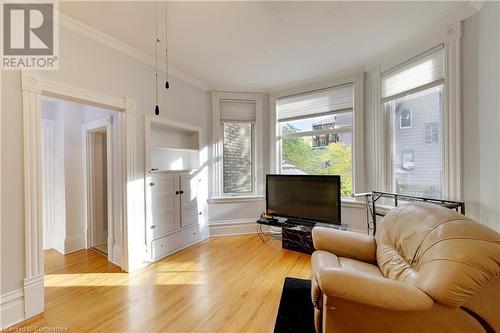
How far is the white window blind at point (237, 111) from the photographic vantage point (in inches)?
153

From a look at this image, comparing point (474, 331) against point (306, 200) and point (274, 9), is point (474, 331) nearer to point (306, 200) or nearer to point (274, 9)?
point (306, 200)

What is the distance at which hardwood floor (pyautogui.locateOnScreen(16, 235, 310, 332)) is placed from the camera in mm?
1709

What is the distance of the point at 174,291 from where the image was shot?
7.06ft

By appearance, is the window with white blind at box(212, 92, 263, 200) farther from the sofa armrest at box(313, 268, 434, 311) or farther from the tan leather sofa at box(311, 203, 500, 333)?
the sofa armrest at box(313, 268, 434, 311)

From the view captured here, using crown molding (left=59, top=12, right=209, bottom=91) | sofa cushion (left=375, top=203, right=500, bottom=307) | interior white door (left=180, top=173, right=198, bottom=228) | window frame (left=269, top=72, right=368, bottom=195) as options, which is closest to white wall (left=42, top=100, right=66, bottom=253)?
crown molding (left=59, top=12, right=209, bottom=91)

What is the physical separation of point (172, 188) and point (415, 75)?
3.39 metres

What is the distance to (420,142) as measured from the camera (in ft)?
8.24

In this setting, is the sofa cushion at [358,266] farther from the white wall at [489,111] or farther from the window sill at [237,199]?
the window sill at [237,199]

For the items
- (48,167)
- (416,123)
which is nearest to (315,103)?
(416,123)

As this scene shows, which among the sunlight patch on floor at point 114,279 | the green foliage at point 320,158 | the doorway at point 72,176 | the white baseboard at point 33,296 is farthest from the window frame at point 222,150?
the white baseboard at point 33,296

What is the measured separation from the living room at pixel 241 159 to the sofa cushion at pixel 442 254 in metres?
0.01

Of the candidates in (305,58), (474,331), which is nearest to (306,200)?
(305,58)

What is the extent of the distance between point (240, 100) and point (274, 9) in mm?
2016

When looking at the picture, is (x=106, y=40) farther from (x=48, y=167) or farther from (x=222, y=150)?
(x=48, y=167)
